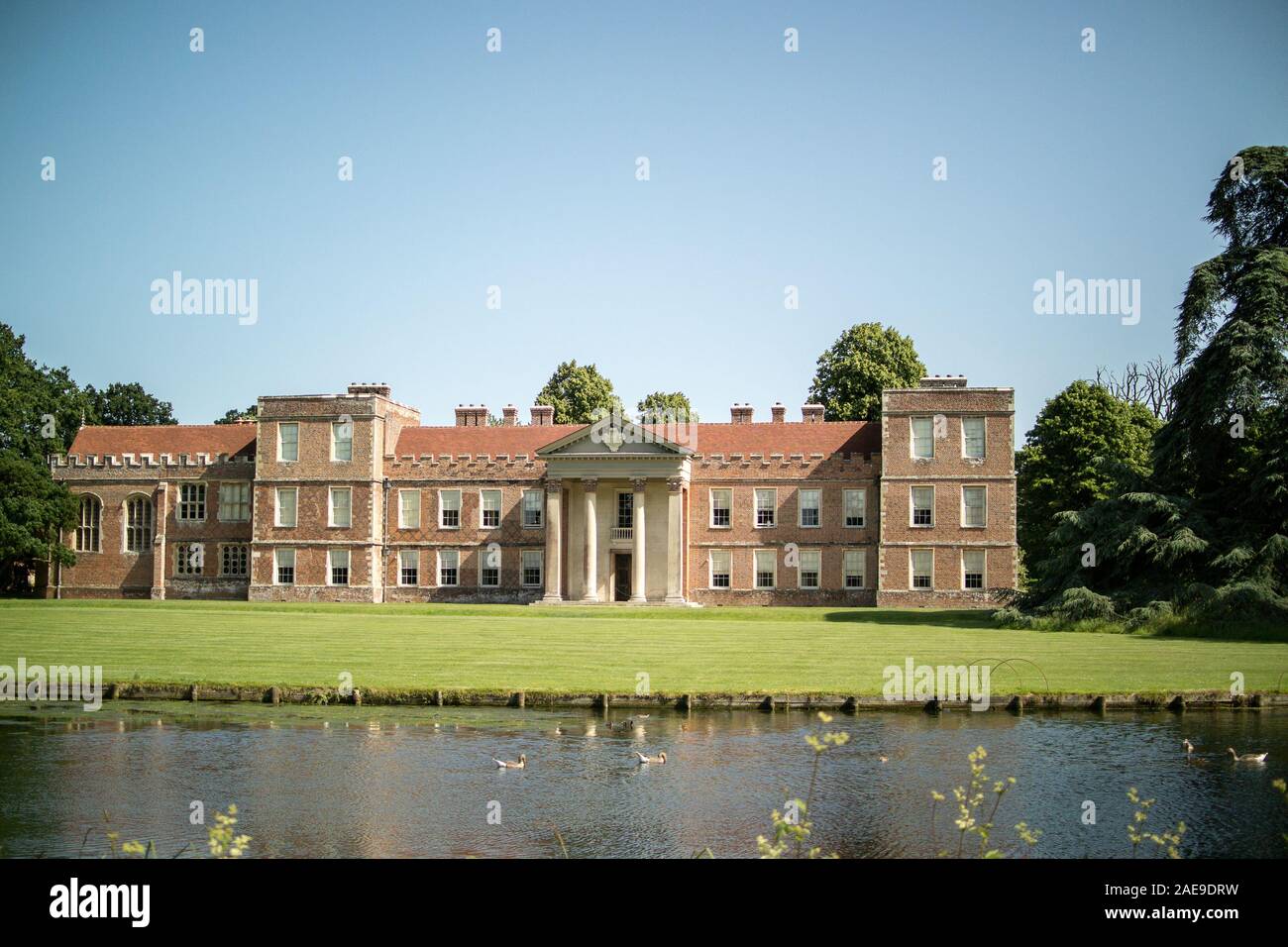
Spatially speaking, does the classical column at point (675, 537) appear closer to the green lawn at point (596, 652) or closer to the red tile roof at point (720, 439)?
the red tile roof at point (720, 439)

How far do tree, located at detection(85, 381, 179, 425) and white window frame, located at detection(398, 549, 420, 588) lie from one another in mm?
44440

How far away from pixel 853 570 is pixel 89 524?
40082 millimetres

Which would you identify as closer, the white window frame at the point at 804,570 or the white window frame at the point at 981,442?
the white window frame at the point at 981,442

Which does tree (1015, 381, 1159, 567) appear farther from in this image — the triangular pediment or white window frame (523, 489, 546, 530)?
white window frame (523, 489, 546, 530)

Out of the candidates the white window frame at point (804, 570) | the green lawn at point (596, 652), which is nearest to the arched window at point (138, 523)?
the green lawn at point (596, 652)

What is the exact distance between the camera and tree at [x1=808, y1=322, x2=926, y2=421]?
71.6 m

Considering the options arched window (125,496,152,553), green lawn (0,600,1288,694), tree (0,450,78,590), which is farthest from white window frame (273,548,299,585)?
green lawn (0,600,1288,694)

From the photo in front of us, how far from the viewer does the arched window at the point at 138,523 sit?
63.4 meters

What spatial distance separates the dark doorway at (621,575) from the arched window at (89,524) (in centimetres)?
2769

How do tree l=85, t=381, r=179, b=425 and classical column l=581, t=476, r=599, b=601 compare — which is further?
tree l=85, t=381, r=179, b=425

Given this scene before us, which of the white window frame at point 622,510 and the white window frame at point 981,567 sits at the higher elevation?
the white window frame at point 622,510
